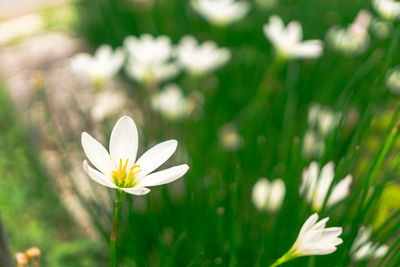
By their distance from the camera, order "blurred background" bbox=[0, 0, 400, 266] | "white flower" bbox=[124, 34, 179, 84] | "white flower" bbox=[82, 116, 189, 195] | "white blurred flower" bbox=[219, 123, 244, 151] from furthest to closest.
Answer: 1. "white blurred flower" bbox=[219, 123, 244, 151]
2. "white flower" bbox=[124, 34, 179, 84]
3. "blurred background" bbox=[0, 0, 400, 266]
4. "white flower" bbox=[82, 116, 189, 195]

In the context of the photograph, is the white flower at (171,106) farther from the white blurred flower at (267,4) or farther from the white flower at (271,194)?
the white blurred flower at (267,4)

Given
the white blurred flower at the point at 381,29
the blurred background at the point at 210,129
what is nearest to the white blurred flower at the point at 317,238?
the blurred background at the point at 210,129

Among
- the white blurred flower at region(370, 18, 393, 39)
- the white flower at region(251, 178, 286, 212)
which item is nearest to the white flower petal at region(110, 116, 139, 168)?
the white flower at region(251, 178, 286, 212)

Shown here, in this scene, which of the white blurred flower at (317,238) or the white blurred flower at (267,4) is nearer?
the white blurred flower at (317,238)

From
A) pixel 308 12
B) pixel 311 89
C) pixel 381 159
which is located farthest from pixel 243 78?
pixel 381 159

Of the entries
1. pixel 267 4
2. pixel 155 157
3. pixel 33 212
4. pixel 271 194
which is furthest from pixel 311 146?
pixel 267 4

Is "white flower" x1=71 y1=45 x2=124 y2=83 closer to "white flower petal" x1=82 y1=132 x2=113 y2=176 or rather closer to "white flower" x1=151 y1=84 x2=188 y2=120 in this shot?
"white flower" x1=151 y1=84 x2=188 y2=120

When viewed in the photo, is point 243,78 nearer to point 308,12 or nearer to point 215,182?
point 308,12
